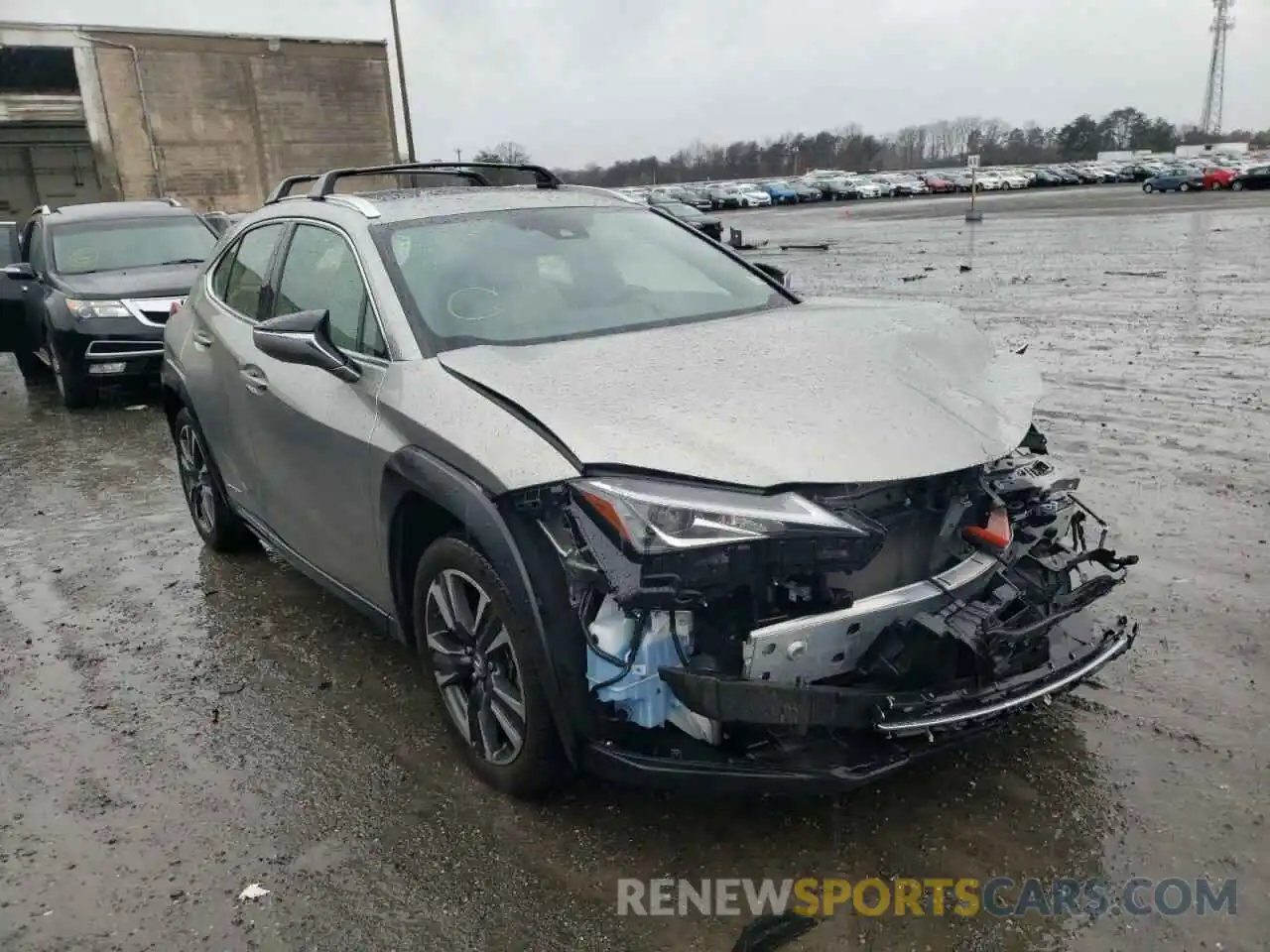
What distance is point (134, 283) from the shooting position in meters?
9.47

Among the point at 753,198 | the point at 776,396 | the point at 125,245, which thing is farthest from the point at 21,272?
the point at 753,198

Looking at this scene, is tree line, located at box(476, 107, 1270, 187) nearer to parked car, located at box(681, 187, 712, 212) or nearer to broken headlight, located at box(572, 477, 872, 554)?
parked car, located at box(681, 187, 712, 212)

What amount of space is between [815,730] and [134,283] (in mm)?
8985

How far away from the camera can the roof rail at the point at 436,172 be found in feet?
14.1

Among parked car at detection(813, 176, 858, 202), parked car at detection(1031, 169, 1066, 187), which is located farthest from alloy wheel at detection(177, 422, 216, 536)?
parked car at detection(1031, 169, 1066, 187)

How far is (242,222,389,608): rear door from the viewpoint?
342 centimetres

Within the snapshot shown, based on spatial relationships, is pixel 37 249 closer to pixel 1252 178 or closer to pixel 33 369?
pixel 33 369

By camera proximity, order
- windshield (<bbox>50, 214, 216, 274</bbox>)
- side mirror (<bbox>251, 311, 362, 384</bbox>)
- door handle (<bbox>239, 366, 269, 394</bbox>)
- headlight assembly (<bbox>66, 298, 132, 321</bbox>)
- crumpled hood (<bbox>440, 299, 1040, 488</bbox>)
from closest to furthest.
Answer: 1. crumpled hood (<bbox>440, 299, 1040, 488</bbox>)
2. side mirror (<bbox>251, 311, 362, 384</bbox>)
3. door handle (<bbox>239, 366, 269, 394</bbox>)
4. headlight assembly (<bbox>66, 298, 132, 321</bbox>)
5. windshield (<bbox>50, 214, 216, 274</bbox>)

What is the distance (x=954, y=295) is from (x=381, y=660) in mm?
12076

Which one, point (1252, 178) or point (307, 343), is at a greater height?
point (307, 343)

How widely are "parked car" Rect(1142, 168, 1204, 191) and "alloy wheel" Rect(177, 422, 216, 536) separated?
55050 mm

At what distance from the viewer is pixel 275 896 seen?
2.82 meters

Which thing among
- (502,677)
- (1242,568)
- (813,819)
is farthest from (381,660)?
(1242,568)

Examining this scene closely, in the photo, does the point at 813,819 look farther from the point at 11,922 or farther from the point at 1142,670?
the point at 11,922
